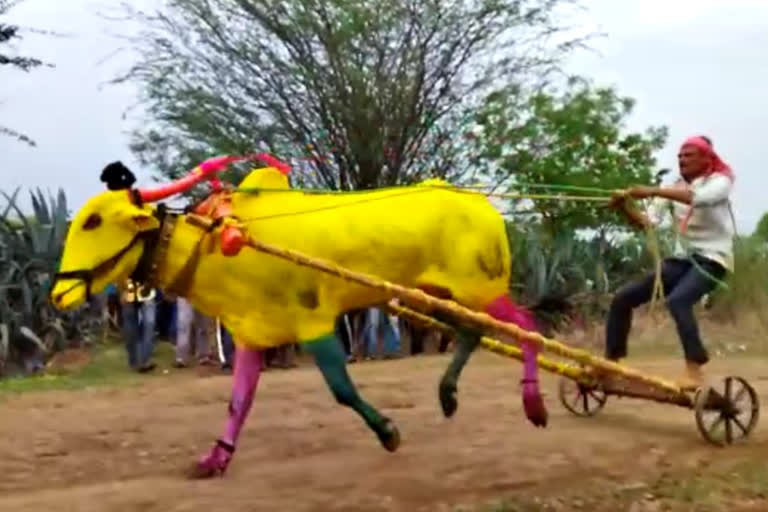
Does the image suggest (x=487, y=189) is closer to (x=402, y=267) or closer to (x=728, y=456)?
(x=402, y=267)

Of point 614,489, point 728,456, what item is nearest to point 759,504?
point 614,489

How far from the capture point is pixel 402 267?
714 centimetres

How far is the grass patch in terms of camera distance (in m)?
11.9

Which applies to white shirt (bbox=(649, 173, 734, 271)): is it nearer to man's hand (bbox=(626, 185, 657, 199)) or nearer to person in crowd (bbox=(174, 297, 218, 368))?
man's hand (bbox=(626, 185, 657, 199))

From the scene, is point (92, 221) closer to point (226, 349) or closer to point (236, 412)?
point (236, 412)

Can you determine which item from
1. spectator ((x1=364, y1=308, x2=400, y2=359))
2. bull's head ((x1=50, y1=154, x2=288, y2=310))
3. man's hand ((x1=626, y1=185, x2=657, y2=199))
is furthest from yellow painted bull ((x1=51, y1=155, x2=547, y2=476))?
spectator ((x1=364, y1=308, x2=400, y2=359))

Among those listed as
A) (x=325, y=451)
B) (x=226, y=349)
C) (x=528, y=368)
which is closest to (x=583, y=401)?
(x=528, y=368)

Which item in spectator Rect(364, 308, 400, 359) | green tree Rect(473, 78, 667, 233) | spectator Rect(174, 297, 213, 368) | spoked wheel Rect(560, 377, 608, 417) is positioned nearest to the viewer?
spoked wheel Rect(560, 377, 608, 417)

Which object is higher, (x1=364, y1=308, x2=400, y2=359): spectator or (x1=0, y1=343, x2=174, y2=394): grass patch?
(x1=364, y1=308, x2=400, y2=359): spectator

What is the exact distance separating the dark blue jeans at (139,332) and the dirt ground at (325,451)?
9.83ft

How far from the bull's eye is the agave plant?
25.3 feet

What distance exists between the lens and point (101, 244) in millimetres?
6641

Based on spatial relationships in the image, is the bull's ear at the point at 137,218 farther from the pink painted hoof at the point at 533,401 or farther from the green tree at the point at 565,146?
the green tree at the point at 565,146

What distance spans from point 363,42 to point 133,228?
11.8 m
